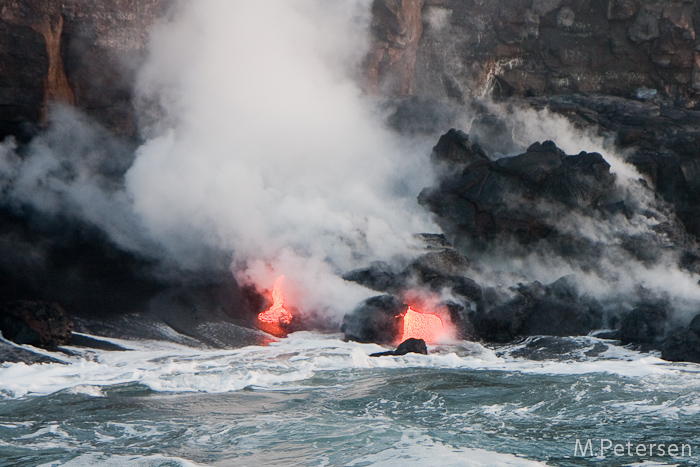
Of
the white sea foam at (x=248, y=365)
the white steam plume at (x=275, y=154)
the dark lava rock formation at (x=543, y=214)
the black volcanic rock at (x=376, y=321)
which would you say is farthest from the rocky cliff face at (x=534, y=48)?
the white sea foam at (x=248, y=365)

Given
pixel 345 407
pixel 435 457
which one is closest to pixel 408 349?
pixel 345 407

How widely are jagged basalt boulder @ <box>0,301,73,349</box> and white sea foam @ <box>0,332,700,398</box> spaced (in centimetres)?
66

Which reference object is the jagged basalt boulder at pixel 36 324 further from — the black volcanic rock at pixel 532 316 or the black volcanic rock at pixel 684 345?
the black volcanic rock at pixel 684 345

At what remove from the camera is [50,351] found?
23703 millimetres

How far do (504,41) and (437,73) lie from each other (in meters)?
3.78

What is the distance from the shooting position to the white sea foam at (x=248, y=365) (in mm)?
20688

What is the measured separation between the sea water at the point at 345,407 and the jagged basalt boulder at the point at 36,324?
0.62 meters

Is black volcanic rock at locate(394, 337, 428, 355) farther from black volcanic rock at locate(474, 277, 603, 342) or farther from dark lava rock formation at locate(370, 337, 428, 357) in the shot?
black volcanic rock at locate(474, 277, 603, 342)

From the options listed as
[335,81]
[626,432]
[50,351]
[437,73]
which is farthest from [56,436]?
[437,73]

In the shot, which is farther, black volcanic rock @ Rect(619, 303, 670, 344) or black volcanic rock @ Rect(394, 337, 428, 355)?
black volcanic rock @ Rect(619, 303, 670, 344)

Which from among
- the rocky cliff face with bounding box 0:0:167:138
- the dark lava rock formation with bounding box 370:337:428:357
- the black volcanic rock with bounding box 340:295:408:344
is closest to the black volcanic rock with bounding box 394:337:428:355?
the dark lava rock formation with bounding box 370:337:428:357

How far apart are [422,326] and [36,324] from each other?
11990 mm

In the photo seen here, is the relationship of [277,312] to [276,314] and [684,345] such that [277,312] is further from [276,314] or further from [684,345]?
[684,345]

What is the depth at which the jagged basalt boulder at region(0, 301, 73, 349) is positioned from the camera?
2402 cm
